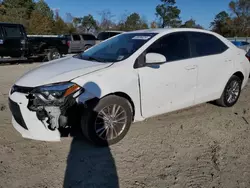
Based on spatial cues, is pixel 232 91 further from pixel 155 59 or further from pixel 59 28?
pixel 59 28

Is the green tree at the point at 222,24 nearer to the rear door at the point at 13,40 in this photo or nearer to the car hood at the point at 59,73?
the rear door at the point at 13,40

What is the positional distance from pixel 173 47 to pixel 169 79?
2.04 ft

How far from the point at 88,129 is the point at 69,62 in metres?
1.26

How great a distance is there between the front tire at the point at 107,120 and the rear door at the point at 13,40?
10183 mm

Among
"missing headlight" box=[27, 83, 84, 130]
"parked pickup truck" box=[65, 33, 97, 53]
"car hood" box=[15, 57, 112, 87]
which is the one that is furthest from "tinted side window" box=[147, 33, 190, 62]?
"parked pickup truck" box=[65, 33, 97, 53]

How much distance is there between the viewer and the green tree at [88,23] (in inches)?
1954

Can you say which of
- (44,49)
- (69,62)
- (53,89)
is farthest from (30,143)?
(44,49)

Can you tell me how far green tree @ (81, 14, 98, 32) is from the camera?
163 feet

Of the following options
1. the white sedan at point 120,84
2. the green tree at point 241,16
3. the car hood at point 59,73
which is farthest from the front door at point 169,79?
the green tree at point 241,16

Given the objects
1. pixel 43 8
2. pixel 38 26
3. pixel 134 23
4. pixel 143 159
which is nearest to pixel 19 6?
pixel 43 8

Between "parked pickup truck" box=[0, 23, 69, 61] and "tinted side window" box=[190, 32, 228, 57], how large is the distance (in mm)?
9978

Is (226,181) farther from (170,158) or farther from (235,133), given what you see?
(235,133)

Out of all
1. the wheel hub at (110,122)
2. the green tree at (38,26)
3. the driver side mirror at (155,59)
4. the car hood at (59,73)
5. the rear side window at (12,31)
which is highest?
the green tree at (38,26)

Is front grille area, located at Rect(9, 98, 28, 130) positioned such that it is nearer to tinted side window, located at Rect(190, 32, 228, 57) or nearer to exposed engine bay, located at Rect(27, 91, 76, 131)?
exposed engine bay, located at Rect(27, 91, 76, 131)
